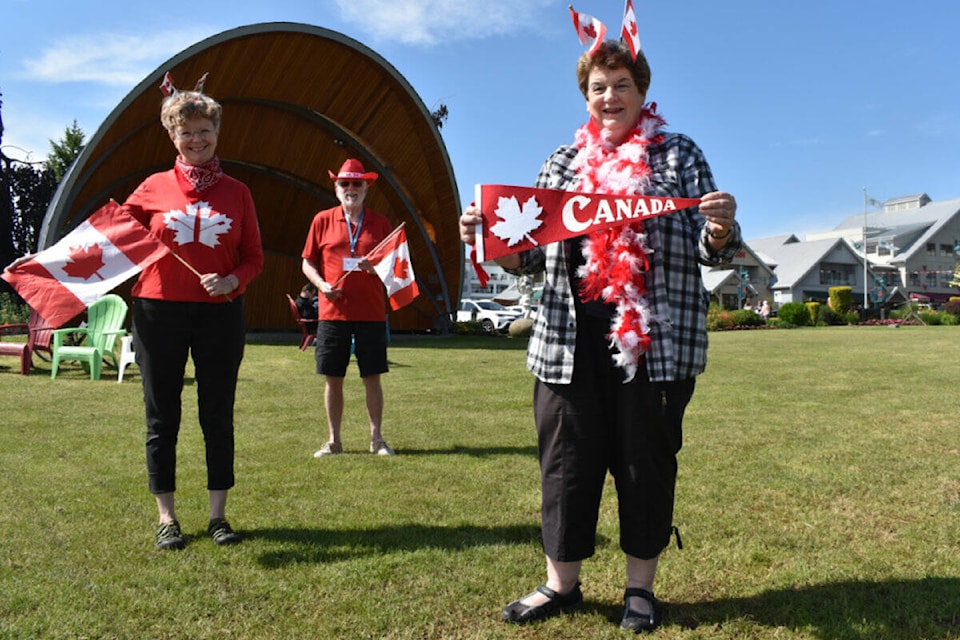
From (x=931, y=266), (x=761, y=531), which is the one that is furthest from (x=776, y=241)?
→ (x=761, y=531)

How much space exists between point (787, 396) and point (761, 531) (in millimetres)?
5357

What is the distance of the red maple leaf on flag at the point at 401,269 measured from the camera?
559 centimetres

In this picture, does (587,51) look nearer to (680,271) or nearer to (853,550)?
(680,271)

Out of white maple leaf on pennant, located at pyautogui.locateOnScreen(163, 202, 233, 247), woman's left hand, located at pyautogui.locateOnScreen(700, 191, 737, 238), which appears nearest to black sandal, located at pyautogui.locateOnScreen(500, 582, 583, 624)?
woman's left hand, located at pyautogui.locateOnScreen(700, 191, 737, 238)

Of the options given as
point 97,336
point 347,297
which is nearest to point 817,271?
point 97,336

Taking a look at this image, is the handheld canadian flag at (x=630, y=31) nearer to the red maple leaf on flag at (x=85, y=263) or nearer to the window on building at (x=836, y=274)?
the red maple leaf on flag at (x=85, y=263)

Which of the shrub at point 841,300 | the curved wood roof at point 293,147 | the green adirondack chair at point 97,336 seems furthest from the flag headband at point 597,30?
the shrub at point 841,300

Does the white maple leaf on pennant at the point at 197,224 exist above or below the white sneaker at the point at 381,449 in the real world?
above

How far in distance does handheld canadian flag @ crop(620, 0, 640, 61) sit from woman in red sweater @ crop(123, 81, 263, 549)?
6.28ft

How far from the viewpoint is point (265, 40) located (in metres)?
16.5

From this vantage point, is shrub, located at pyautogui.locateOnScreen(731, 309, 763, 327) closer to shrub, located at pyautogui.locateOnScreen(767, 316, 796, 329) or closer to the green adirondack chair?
shrub, located at pyautogui.locateOnScreen(767, 316, 796, 329)

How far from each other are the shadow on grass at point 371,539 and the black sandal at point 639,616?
870 millimetres

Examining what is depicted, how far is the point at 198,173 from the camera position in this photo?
357 centimetres

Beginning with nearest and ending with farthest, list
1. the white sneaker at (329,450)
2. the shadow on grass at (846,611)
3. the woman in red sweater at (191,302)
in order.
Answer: the shadow on grass at (846,611) < the woman in red sweater at (191,302) < the white sneaker at (329,450)
